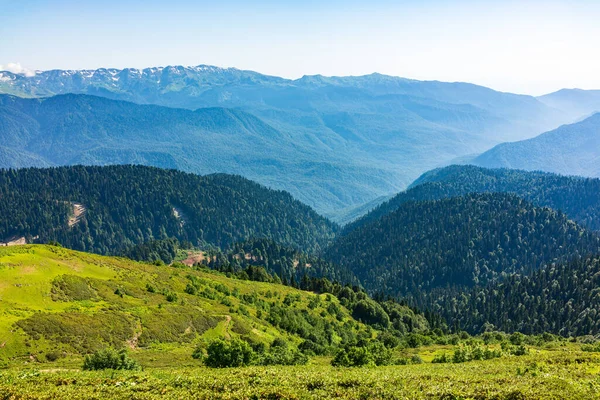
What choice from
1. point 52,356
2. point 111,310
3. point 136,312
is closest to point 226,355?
point 52,356

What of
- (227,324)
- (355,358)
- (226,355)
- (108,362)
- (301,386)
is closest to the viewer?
(301,386)

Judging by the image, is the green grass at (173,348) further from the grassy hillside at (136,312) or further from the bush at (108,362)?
the bush at (108,362)

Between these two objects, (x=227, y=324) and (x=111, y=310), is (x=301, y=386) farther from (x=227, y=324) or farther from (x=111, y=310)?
(x=227, y=324)

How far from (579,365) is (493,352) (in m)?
26.5

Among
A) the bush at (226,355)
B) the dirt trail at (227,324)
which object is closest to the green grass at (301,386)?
the bush at (226,355)

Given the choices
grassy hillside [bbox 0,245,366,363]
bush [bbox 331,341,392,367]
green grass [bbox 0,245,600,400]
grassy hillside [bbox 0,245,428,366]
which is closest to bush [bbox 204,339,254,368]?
green grass [bbox 0,245,600,400]

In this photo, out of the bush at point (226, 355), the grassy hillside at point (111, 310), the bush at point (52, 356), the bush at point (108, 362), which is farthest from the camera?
the grassy hillside at point (111, 310)

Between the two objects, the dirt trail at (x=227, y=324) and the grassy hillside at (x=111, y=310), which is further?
the dirt trail at (x=227, y=324)

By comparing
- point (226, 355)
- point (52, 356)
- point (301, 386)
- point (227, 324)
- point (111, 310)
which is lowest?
point (227, 324)

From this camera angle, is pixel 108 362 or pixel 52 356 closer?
pixel 108 362

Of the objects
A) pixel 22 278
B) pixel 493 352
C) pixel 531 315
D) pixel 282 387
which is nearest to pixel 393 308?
pixel 531 315

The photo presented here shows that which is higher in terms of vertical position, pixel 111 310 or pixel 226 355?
pixel 226 355

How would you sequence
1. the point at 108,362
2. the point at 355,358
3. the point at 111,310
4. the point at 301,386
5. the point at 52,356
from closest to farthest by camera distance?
the point at 301,386 → the point at 108,362 → the point at 355,358 → the point at 52,356 → the point at 111,310

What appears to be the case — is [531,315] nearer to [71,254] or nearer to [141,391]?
[71,254]
